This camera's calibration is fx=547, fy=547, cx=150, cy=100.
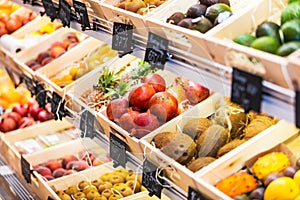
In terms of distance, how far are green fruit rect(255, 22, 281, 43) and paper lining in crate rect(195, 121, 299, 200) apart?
1.28ft

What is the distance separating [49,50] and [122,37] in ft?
6.12

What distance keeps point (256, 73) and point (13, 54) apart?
2623 mm

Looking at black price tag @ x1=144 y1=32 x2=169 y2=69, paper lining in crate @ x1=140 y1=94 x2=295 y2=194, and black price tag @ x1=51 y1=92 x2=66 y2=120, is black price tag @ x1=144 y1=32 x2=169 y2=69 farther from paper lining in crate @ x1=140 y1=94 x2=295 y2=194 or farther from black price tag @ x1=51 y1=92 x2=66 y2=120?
black price tag @ x1=51 y1=92 x2=66 y2=120

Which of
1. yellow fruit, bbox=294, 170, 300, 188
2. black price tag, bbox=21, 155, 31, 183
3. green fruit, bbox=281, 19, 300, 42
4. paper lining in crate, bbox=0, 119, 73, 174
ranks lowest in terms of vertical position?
paper lining in crate, bbox=0, 119, 73, 174

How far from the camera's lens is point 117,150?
2135 mm

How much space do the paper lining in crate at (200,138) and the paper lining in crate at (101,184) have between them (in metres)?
0.56

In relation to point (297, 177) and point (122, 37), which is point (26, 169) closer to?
point (122, 37)

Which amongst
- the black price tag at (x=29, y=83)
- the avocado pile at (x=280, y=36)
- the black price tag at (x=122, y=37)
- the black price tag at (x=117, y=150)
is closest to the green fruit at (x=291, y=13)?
the avocado pile at (x=280, y=36)

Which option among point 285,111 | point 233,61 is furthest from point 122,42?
point 285,111

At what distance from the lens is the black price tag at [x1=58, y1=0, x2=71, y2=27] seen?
8.28ft

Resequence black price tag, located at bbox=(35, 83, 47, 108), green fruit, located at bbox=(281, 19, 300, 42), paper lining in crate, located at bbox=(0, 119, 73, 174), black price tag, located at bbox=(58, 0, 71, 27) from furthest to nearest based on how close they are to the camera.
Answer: paper lining in crate, located at bbox=(0, 119, 73, 174), black price tag, located at bbox=(35, 83, 47, 108), black price tag, located at bbox=(58, 0, 71, 27), green fruit, located at bbox=(281, 19, 300, 42)

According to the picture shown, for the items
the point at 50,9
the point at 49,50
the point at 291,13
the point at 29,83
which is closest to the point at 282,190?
the point at 291,13

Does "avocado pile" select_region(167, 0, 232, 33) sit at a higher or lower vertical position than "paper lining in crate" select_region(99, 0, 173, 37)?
higher

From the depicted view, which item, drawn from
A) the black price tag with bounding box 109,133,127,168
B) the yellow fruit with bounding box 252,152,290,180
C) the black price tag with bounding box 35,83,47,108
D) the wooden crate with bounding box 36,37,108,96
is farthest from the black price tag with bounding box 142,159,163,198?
the wooden crate with bounding box 36,37,108,96
